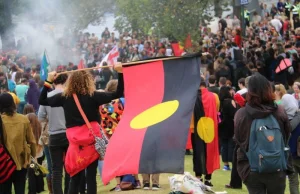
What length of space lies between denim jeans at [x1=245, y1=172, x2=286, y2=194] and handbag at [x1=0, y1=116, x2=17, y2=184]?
316cm

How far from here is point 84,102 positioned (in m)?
8.62

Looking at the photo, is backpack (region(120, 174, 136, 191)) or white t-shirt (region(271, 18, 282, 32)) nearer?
backpack (region(120, 174, 136, 191))

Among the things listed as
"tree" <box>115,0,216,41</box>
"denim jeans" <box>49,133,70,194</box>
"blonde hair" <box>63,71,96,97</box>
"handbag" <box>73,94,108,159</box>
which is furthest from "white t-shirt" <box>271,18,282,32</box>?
"handbag" <box>73,94,108,159</box>

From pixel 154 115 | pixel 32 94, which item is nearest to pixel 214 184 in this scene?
pixel 154 115

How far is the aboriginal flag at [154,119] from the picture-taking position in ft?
24.8

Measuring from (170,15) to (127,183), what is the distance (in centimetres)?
1440

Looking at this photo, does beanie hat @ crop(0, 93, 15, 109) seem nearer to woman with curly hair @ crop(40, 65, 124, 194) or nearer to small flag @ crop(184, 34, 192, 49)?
woman with curly hair @ crop(40, 65, 124, 194)

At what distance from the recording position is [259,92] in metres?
6.75

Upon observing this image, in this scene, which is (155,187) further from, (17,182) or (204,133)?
(17,182)

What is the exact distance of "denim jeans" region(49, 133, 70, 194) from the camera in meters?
9.97

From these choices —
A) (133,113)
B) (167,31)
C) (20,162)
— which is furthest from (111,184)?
(167,31)

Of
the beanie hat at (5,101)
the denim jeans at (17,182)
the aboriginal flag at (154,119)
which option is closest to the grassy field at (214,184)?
the denim jeans at (17,182)

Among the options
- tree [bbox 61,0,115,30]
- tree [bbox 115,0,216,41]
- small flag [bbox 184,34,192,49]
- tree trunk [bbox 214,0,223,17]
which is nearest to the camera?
small flag [bbox 184,34,192,49]

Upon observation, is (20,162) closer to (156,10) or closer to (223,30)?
(156,10)
